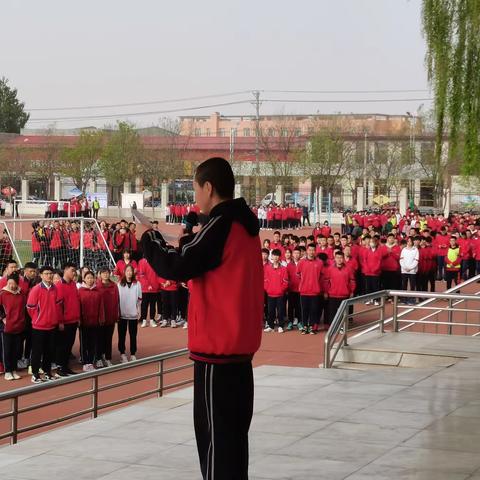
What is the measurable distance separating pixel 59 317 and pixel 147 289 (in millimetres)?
5915

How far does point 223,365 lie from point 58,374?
11166mm

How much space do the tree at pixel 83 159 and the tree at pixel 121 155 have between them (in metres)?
0.83

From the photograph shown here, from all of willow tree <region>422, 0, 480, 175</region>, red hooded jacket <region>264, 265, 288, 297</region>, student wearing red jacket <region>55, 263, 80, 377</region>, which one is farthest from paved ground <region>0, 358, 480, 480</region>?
red hooded jacket <region>264, 265, 288, 297</region>

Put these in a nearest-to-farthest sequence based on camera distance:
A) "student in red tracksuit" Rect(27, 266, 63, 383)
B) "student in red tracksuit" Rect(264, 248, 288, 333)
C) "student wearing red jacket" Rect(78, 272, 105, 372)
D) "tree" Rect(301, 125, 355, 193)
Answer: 1. "student in red tracksuit" Rect(27, 266, 63, 383)
2. "student wearing red jacket" Rect(78, 272, 105, 372)
3. "student in red tracksuit" Rect(264, 248, 288, 333)
4. "tree" Rect(301, 125, 355, 193)

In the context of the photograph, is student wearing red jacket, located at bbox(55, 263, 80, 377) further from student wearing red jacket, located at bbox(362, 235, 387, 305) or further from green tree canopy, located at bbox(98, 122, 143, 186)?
green tree canopy, located at bbox(98, 122, 143, 186)

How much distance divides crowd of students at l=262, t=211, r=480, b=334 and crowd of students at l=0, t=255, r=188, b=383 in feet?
14.0

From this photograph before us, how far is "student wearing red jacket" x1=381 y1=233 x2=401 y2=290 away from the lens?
24.8m

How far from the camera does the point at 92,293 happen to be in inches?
641

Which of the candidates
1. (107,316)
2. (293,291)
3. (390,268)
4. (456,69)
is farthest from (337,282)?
(456,69)

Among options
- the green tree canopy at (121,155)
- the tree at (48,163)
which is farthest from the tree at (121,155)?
the tree at (48,163)

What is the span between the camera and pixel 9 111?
4422 inches

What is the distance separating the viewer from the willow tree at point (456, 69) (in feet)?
40.0

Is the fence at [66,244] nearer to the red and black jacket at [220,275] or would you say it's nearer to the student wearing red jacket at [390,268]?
the student wearing red jacket at [390,268]

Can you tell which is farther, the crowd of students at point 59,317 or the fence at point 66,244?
the fence at point 66,244
